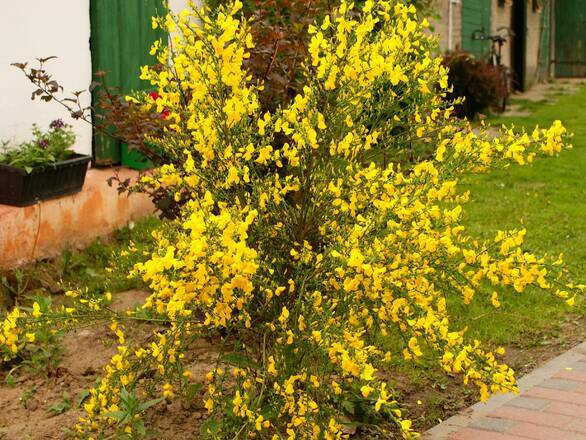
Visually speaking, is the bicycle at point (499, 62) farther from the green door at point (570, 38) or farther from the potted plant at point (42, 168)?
the potted plant at point (42, 168)

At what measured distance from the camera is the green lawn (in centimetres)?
542

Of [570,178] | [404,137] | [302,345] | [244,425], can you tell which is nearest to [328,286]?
[302,345]

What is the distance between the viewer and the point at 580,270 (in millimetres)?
6473

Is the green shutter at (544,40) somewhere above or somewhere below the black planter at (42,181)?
above

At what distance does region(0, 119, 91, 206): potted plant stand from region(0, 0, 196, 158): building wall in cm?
14

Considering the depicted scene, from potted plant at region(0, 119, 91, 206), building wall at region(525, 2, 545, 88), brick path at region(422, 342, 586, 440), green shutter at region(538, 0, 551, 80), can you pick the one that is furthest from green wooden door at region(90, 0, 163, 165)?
green shutter at region(538, 0, 551, 80)

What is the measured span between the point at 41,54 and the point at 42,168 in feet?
3.19

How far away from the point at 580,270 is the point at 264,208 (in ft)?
11.4

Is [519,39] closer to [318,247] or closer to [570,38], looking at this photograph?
[570,38]

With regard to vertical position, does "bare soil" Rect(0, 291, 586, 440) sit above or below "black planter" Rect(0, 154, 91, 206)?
below

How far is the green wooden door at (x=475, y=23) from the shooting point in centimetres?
1676

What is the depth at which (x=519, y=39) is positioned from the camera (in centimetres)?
2055

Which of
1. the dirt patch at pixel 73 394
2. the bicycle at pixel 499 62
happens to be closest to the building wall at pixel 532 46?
the bicycle at pixel 499 62

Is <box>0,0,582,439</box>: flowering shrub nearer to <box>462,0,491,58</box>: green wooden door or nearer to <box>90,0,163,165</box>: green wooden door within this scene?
<box>90,0,163,165</box>: green wooden door
